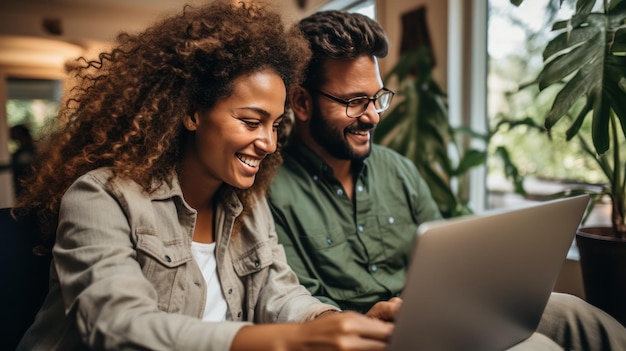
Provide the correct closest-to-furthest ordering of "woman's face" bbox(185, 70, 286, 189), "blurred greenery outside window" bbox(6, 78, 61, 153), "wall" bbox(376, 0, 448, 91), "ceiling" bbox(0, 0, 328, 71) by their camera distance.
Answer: "woman's face" bbox(185, 70, 286, 189) → "wall" bbox(376, 0, 448, 91) → "ceiling" bbox(0, 0, 328, 71) → "blurred greenery outside window" bbox(6, 78, 61, 153)

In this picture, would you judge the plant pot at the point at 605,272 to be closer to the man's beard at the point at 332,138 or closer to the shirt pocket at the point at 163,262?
the man's beard at the point at 332,138

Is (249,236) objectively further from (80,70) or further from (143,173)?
(80,70)

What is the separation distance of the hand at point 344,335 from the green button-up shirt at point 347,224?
59cm

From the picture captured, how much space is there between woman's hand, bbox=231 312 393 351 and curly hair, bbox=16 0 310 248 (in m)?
0.44

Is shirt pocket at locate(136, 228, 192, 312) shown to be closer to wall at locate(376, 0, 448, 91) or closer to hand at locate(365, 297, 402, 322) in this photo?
hand at locate(365, 297, 402, 322)

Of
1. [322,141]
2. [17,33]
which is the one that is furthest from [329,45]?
[17,33]

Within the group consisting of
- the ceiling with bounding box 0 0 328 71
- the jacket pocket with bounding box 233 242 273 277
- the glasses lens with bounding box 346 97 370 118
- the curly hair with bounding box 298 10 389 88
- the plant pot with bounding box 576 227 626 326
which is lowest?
the plant pot with bounding box 576 227 626 326

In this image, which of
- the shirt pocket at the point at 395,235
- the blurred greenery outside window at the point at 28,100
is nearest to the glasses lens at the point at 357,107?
the shirt pocket at the point at 395,235

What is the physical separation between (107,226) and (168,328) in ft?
0.79

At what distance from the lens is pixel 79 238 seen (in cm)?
80

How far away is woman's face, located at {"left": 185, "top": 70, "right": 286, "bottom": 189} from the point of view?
99 cm

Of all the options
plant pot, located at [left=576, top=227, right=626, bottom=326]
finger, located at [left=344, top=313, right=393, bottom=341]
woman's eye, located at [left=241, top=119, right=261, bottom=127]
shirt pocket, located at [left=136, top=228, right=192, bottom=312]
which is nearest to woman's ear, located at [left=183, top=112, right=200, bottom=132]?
woman's eye, located at [left=241, top=119, right=261, bottom=127]

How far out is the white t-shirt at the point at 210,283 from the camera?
1052mm

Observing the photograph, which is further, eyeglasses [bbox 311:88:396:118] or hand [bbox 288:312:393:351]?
eyeglasses [bbox 311:88:396:118]
